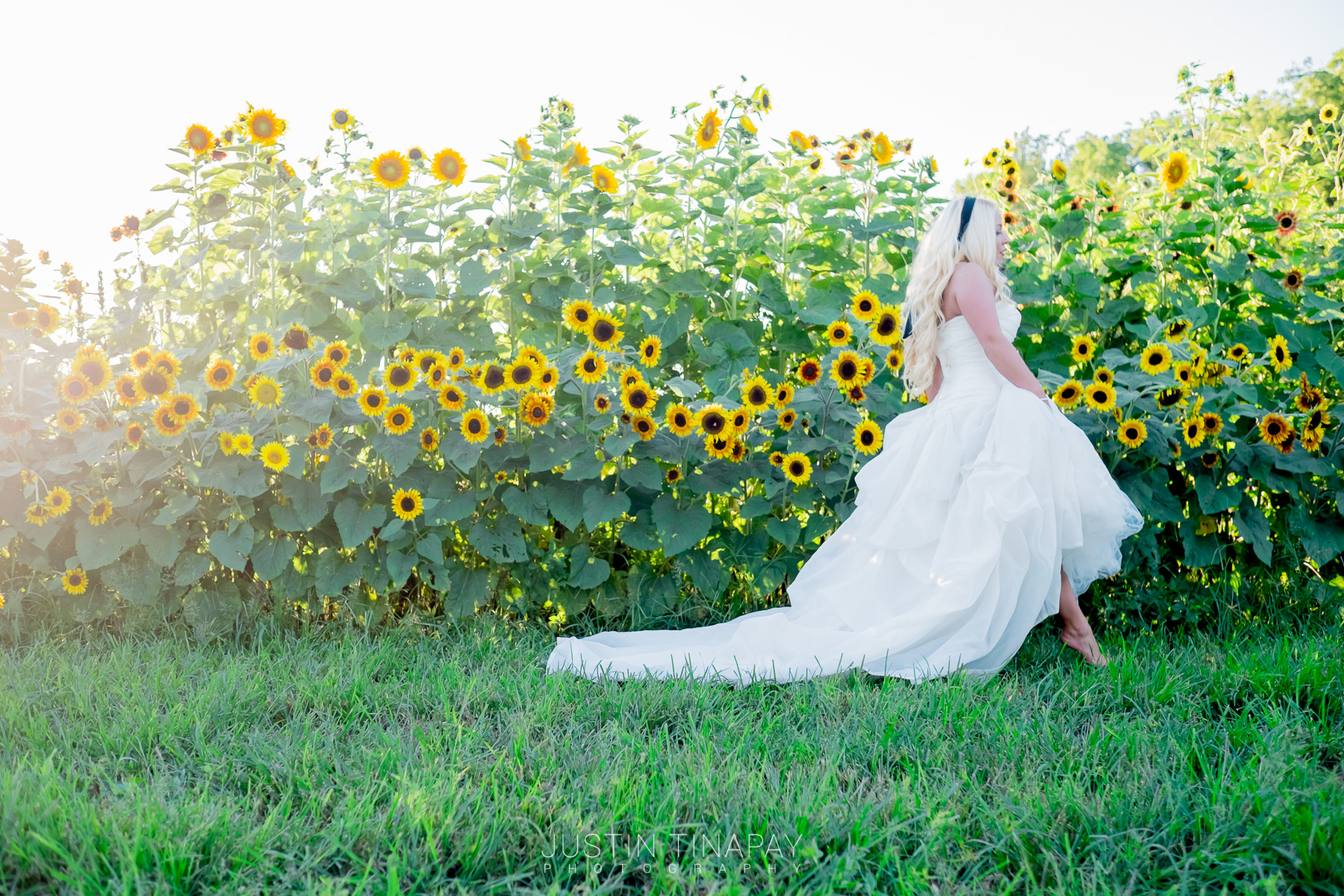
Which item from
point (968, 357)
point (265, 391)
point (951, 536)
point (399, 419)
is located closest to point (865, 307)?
point (968, 357)

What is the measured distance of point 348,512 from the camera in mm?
3299

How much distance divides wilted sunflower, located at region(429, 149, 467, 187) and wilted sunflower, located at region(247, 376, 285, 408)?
1.06 metres

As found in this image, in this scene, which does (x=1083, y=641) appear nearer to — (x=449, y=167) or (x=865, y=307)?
(x=865, y=307)

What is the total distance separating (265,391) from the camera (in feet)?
10.5

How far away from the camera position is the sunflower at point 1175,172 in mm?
4023

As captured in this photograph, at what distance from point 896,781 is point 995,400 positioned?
1626 mm

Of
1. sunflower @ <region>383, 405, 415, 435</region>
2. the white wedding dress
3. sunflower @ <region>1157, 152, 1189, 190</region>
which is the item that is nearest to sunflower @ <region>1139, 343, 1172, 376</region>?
the white wedding dress

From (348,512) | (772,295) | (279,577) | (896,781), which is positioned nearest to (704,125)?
(772,295)

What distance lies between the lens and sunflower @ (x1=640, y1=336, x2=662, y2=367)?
11.1ft

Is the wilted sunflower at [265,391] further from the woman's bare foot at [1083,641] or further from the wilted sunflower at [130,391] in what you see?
the woman's bare foot at [1083,641]

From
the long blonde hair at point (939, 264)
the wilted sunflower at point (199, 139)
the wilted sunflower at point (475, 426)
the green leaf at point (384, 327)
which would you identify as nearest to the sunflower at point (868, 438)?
the long blonde hair at point (939, 264)

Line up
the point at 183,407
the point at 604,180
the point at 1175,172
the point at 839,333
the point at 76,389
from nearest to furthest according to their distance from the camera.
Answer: the point at 183,407 < the point at 76,389 < the point at 839,333 < the point at 604,180 < the point at 1175,172

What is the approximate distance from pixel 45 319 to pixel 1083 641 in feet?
13.5

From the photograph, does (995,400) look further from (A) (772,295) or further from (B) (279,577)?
(B) (279,577)
